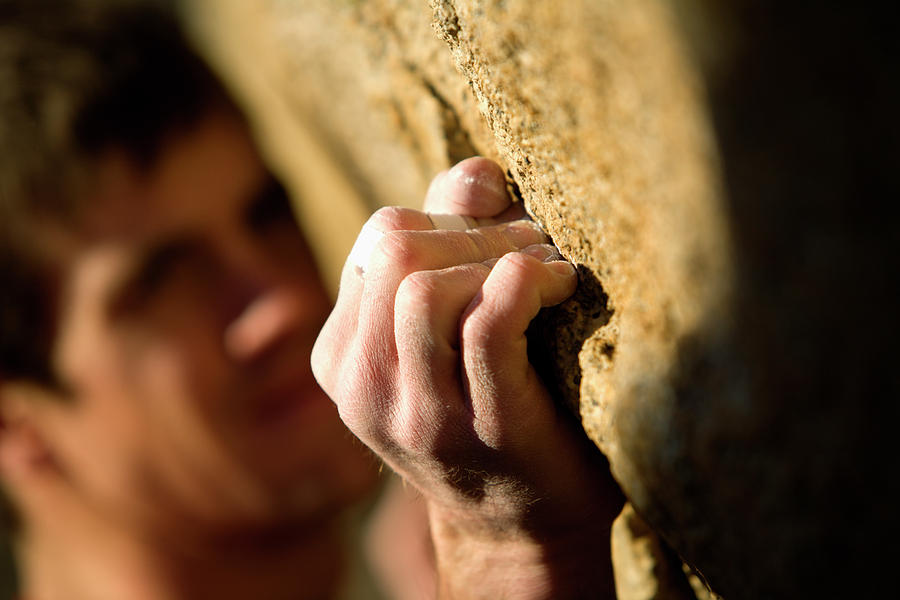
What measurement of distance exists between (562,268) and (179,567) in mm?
1018

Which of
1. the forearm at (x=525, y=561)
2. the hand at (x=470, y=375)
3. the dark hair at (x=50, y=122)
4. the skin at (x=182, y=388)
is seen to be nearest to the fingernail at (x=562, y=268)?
the hand at (x=470, y=375)

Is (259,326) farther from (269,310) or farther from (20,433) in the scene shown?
(20,433)

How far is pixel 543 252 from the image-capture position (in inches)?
18.3

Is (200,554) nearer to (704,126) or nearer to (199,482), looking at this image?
(199,482)

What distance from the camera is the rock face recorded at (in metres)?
0.29

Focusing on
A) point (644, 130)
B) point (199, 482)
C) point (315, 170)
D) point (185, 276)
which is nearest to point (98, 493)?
point (199, 482)

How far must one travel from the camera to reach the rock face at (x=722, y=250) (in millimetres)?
293

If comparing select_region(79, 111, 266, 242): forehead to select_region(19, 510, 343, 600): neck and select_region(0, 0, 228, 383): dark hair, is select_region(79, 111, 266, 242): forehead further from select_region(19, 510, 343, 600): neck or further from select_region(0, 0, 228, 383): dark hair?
select_region(19, 510, 343, 600): neck

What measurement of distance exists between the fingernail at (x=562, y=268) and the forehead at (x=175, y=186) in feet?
2.46

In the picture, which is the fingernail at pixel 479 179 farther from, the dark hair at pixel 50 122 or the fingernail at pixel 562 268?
the dark hair at pixel 50 122

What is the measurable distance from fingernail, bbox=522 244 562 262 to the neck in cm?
91

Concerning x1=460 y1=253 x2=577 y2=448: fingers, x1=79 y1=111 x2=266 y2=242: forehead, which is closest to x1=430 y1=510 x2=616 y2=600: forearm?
x1=460 y1=253 x2=577 y2=448: fingers

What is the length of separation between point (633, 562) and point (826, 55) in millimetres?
323

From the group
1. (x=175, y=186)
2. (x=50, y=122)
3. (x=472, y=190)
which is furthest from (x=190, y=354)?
(x=472, y=190)
